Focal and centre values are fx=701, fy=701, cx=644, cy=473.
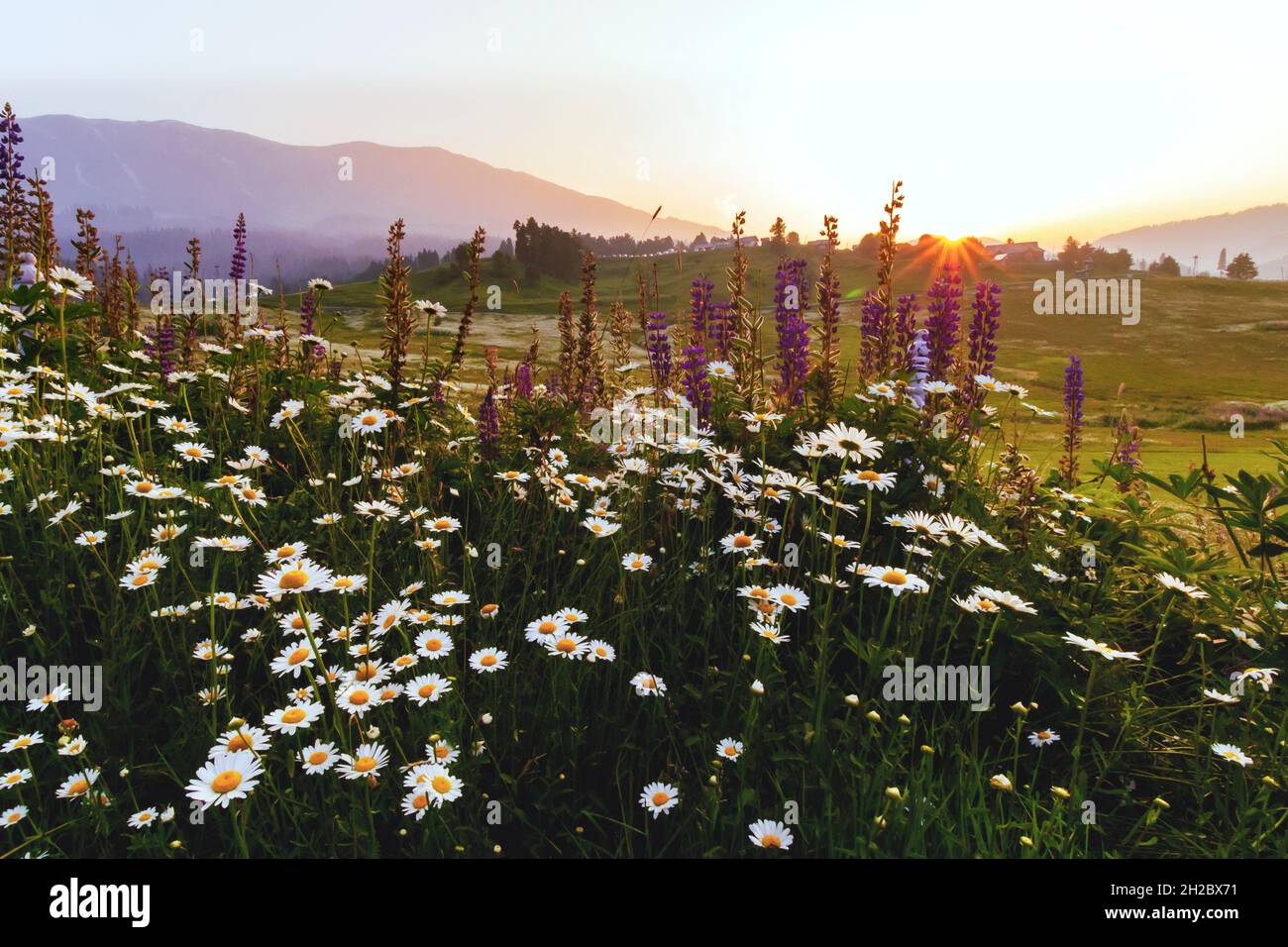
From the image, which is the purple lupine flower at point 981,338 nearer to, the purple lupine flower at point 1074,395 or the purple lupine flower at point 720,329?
the purple lupine flower at point 1074,395

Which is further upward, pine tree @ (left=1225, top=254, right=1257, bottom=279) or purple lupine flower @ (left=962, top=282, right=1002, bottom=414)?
pine tree @ (left=1225, top=254, right=1257, bottom=279)

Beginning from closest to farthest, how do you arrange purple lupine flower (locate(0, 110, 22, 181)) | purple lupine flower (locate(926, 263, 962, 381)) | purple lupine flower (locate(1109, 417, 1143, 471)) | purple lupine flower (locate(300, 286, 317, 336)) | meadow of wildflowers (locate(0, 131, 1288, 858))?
meadow of wildflowers (locate(0, 131, 1288, 858))
purple lupine flower (locate(926, 263, 962, 381))
purple lupine flower (locate(1109, 417, 1143, 471))
purple lupine flower (locate(300, 286, 317, 336))
purple lupine flower (locate(0, 110, 22, 181))

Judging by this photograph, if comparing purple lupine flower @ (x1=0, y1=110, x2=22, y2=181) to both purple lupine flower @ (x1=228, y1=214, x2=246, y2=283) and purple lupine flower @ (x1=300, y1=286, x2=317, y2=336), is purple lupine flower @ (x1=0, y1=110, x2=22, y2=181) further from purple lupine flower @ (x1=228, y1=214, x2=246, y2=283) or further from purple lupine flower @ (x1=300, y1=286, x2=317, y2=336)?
purple lupine flower @ (x1=300, y1=286, x2=317, y2=336)

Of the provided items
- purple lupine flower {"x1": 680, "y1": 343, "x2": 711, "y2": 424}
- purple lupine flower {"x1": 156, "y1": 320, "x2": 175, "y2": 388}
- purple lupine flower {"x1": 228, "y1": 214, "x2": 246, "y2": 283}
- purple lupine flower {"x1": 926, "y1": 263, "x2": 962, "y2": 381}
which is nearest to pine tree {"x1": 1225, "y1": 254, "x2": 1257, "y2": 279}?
purple lupine flower {"x1": 926, "y1": 263, "x2": 962, "y2": 381}

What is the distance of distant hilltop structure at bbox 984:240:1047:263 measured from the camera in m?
142

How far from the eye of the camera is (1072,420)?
6.10 metres

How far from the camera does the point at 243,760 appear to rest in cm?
208

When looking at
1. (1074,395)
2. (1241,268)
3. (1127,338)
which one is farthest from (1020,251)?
(1074,395)

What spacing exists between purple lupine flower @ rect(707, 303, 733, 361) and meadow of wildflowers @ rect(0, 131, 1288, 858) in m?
0.09

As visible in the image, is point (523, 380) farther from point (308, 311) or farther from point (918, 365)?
point (918, 365)

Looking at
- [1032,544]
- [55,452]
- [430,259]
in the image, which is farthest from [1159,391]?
[430,259]

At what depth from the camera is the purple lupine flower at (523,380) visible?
275 inches
